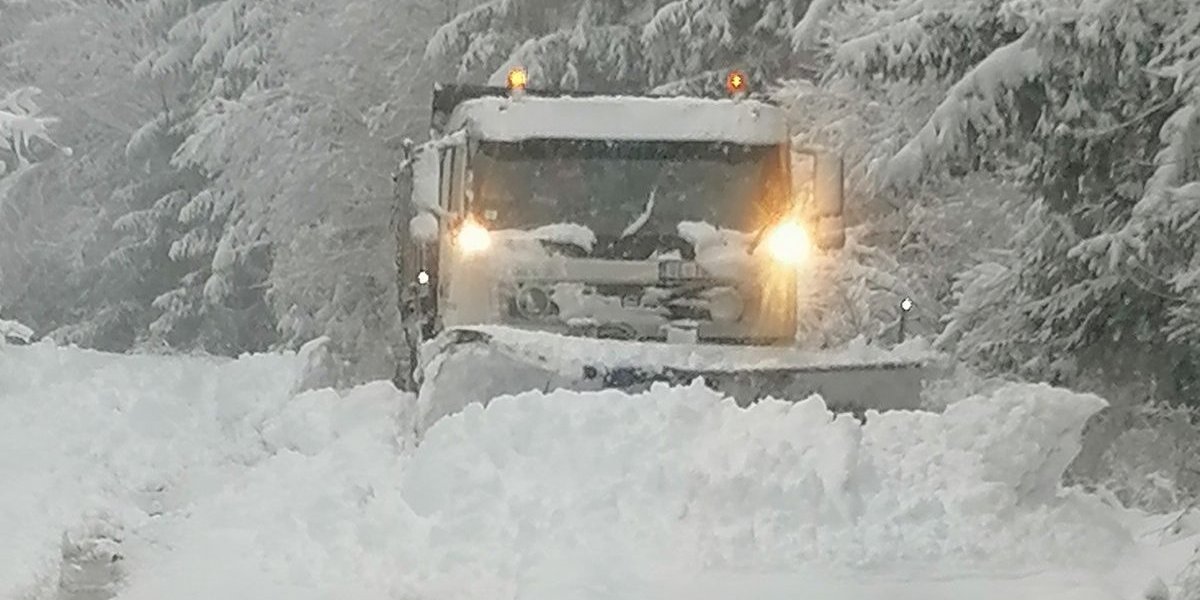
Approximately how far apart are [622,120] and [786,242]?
51.4 inches

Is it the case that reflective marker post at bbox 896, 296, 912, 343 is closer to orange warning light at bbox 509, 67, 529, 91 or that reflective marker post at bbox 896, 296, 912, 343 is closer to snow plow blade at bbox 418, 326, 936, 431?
orange warning light at bbox 509, 67, 529, 91

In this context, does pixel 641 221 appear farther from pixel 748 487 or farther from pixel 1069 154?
pixel 748 487

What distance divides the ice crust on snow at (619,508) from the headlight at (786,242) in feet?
8.51

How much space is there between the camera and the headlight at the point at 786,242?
11016mm

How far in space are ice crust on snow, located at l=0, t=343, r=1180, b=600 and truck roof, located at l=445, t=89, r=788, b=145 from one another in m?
2.50

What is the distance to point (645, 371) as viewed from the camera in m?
9.03

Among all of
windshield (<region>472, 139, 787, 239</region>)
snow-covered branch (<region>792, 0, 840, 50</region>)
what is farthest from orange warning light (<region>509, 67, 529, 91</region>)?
snow-covered branch (<region>792, 0, 840, 50</region>)

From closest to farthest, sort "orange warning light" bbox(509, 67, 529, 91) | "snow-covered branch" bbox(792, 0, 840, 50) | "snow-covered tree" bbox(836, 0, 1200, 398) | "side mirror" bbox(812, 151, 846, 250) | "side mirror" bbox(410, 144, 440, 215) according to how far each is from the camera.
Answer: "snow-covered tree" bbox(836, 0, 1200, 398) < "side mirror" bbox(410, 144, 440, 215) < "side mirror" bbox(812, 151, 846, 250) < "orange warning light" bbox(509, 67, 529, 91) < "snow-covered branch" bbox(792, 0, 840, 50)

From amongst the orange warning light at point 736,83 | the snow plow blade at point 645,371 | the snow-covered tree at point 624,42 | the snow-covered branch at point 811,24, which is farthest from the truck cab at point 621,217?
the snow-covered tree at point 624,42

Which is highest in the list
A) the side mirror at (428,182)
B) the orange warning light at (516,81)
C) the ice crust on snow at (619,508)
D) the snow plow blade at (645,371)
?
the orange warning light at (516,81)

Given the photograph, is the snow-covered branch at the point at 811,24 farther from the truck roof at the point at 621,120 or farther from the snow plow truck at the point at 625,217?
the truck roof at the point at 621,120

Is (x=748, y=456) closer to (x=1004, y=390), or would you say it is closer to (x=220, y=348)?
(x=1004, y=390)

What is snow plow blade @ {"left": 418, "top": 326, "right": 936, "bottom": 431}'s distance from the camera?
906 cm

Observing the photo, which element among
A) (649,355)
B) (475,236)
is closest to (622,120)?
(475,236)
